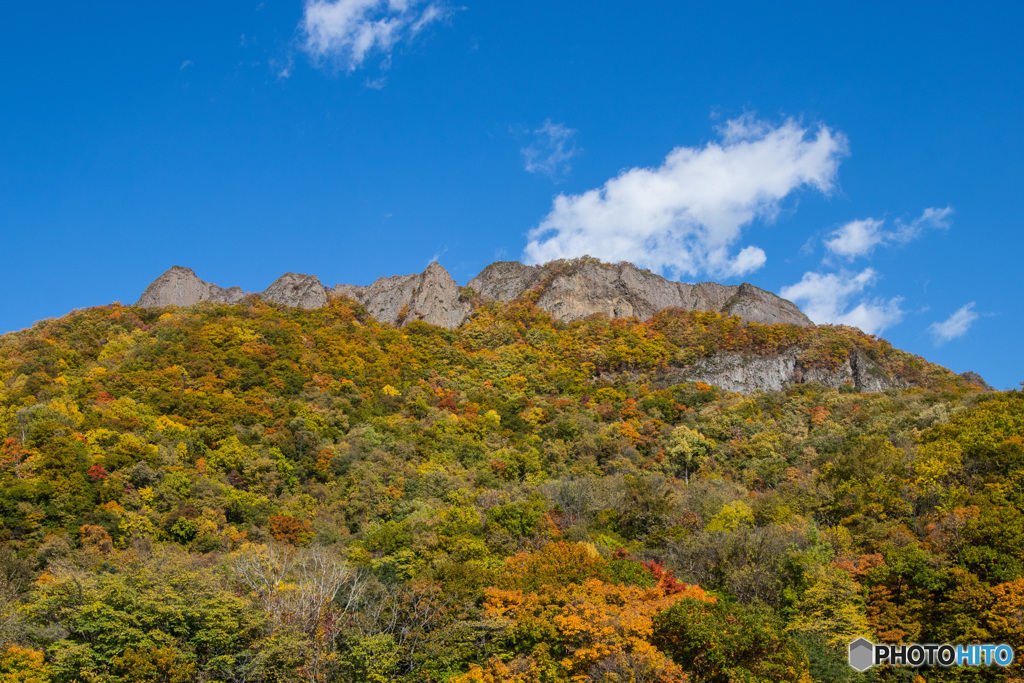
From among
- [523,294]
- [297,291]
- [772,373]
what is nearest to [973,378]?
[772,373]

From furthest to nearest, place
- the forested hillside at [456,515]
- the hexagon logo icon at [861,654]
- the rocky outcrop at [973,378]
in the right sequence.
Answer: the rocky outcrop at [973,378] < the hexagon logo icon at [861,654] < the forested hillside at [456,515]

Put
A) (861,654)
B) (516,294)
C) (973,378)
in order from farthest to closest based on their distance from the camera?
1. (516,294)
2. (973,378)
3. (861,654)

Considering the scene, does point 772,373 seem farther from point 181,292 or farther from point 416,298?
point 181,292

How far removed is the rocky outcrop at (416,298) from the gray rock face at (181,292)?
14557 millimetres

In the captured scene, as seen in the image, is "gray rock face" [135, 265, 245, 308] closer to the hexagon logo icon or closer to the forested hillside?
the forested hillside

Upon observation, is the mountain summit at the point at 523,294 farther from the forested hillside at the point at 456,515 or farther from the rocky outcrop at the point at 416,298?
the forested hillside at the point at 456,515

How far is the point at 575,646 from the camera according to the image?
25.7 meters

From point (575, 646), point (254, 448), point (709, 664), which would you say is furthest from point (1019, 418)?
point (254, 448)

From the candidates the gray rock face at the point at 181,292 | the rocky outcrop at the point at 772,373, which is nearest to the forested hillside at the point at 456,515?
the rocky outcrop at the point at 772,373

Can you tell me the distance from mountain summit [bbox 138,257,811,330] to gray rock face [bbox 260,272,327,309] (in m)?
0.13

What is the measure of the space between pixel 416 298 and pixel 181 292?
29791 millimetres

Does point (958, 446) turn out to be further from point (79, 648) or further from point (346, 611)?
point (79, 648)

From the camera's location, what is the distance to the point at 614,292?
3900 inches

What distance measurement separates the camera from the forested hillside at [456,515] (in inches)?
997
